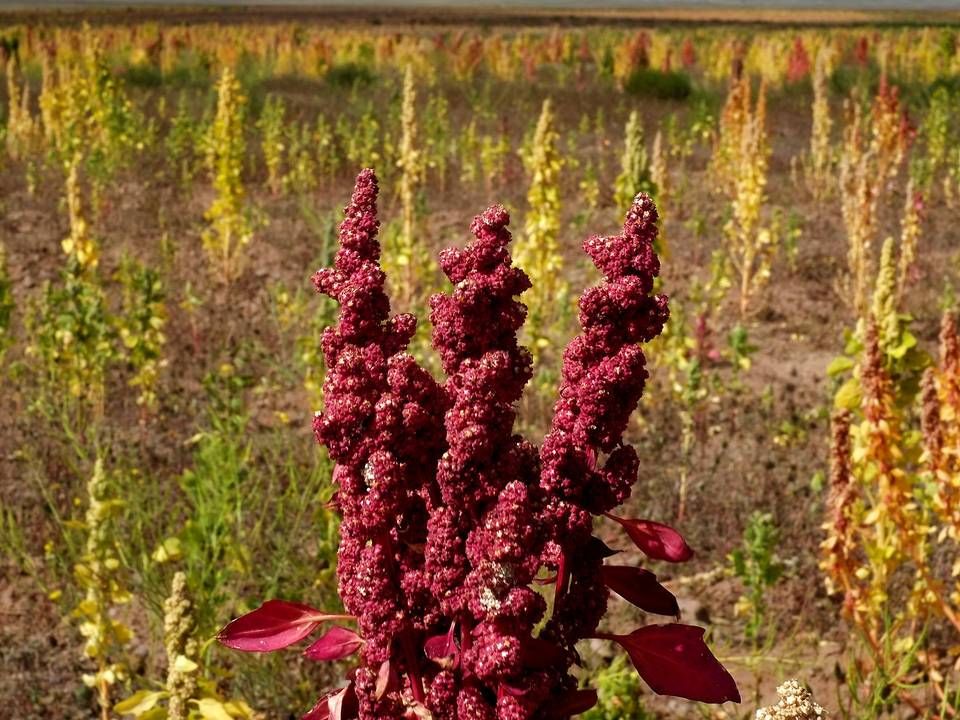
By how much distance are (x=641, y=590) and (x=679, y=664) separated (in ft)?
0.28

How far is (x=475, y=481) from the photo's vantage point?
1.00 m

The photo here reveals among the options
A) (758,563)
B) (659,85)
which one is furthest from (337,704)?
(659,85)

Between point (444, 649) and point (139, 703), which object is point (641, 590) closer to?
point (444, 649)

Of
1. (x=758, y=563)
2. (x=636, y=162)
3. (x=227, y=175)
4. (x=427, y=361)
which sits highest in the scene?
(x=636, y=162)

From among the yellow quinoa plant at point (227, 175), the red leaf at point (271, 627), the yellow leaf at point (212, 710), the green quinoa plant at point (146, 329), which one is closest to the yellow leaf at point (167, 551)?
the yellow leaf at point (212, 710)

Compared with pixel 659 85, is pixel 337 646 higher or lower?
higher

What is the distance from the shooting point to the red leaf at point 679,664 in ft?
→ 3.51

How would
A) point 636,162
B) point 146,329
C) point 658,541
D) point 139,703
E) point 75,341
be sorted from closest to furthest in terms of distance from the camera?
point 658,541 → point 139,703 → point 75,341 → point 636,162 → point 146,329

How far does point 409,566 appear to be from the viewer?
42.8 inches

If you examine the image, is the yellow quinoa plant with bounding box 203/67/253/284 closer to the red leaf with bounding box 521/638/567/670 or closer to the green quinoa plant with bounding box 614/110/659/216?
the green quinoa plant with bounding box 614/110/659/216

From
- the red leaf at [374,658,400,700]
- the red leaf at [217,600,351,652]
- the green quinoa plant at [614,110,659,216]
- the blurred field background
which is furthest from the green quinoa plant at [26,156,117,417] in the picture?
the red leaf at [374,658,400,700]

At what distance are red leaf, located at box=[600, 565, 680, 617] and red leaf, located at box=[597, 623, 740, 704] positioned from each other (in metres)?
0.03

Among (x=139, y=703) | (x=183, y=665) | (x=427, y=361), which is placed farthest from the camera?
(x=427, y=361)

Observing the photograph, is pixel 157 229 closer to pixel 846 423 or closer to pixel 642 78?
pixel 846 423
